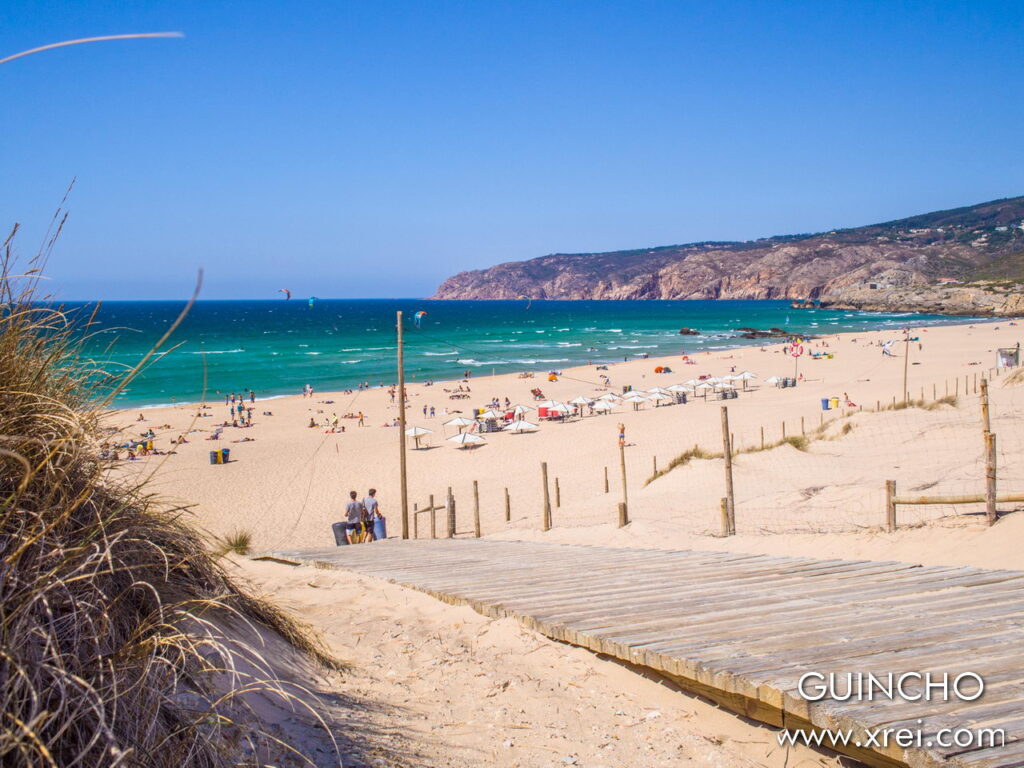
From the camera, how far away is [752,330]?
3344 inches

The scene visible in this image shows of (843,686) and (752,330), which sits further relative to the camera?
(752,330)

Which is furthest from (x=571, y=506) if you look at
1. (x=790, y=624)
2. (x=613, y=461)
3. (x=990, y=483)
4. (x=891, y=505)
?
(x=790, y=624)

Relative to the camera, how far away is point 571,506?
1550 cm

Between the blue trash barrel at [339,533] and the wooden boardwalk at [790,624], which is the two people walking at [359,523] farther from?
the wooden boardwalk at [790,624]

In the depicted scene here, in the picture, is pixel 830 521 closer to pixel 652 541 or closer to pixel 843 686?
pixel 652 541

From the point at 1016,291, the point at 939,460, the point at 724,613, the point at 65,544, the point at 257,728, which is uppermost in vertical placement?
the point at 1016,291

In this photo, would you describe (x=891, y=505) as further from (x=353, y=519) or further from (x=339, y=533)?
(x=339, y=533)

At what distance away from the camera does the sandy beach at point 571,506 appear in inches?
120

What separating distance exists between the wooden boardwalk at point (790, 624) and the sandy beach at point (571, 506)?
0.18 metres

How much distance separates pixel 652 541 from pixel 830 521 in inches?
100

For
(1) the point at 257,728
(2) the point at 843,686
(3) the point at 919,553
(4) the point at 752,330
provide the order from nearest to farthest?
1. (1) the point at 257,728
2. (2) the point at 843,686
3. (3) the point at 919,553
4. (4) the point at 752,330

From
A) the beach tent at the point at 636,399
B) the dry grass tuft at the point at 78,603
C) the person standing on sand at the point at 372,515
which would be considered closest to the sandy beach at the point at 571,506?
the dry grass tuft at the point at 78,603

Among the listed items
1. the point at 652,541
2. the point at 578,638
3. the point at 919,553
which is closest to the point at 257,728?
the point at 578,638

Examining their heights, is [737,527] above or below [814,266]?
below
